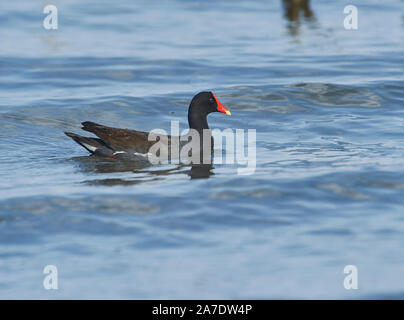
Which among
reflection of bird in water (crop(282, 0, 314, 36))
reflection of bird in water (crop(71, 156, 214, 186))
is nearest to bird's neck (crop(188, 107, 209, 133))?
reflection of bird in water (crop(71, 156, 214, 186))

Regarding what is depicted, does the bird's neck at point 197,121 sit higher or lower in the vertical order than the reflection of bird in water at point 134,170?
higher

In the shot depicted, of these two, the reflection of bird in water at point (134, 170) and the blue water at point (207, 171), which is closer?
the blue water at point (207, 171)

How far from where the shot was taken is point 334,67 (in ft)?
54.5

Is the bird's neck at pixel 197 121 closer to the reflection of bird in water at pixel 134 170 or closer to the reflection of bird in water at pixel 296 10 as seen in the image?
the reflection of bird in water at pixel 134 170

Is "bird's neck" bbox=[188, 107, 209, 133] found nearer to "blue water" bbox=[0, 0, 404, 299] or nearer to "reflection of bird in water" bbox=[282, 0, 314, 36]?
"blue water" bbox=[0, 0, 404, 299]

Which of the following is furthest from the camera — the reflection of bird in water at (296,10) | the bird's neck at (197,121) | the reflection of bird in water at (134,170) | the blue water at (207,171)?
the reflection of bird in water at (296,10)

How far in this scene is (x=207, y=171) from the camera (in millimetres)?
9734

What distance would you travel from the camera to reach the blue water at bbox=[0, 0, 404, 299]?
21.3 ft

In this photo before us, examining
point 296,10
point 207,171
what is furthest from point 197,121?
point 296,10

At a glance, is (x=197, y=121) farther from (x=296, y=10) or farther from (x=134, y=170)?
(x=296, y=10)

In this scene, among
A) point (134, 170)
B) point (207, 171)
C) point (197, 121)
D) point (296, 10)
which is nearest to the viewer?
point (207, 171)

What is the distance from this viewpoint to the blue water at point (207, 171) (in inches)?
255

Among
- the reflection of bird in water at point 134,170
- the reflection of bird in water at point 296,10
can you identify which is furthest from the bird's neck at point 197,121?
the reflection of bird in water at point 296,10

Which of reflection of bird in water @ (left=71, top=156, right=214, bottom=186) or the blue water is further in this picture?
reflection of bird in water @ (left=71, top=156, right=214, bottom=186)
